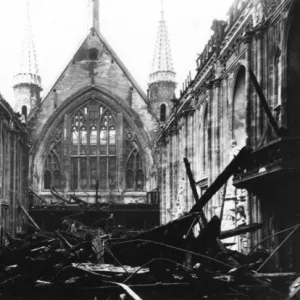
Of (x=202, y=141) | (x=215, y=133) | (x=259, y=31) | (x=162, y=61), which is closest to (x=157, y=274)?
(x=259, y=31)

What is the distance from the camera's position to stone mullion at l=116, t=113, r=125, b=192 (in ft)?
140

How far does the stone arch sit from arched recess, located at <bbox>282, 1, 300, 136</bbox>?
5070mm

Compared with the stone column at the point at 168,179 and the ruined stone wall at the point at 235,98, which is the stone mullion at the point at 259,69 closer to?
the ruined stone wall at the point at 235,98

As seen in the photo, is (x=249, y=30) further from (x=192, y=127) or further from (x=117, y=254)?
(x=192, y=127)

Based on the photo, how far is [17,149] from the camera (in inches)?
1282

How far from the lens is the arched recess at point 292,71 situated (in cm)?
1386

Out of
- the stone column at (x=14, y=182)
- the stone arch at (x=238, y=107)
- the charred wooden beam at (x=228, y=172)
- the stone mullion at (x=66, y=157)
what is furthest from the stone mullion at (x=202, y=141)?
the stone mullion at (x=66, y=157)

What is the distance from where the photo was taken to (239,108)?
65.0 ft

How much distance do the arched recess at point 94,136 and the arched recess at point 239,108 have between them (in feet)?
74.7

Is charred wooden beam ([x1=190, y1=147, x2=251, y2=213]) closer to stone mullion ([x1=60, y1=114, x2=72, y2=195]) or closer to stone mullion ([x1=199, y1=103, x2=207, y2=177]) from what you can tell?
stone mullion ([x1=199, y1=103, x2=207, y2=177])

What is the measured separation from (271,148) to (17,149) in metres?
23.2

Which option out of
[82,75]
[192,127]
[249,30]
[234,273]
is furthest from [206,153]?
[82,75]

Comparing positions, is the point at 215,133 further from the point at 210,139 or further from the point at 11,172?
the point at 11,172

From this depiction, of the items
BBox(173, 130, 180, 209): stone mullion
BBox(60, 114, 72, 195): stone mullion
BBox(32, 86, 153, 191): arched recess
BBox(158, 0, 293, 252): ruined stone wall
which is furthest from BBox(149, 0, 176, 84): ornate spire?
BBox(158, 0, 293, 252): ruined stone wall
